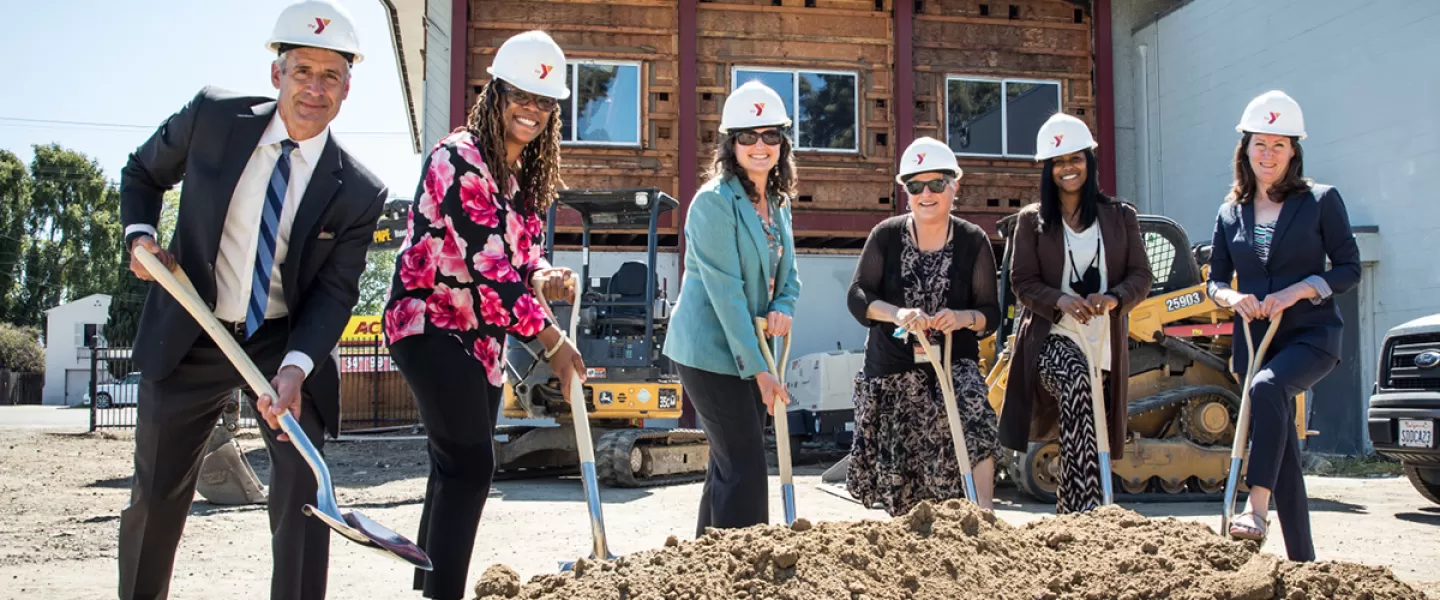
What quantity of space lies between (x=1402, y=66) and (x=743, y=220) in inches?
481

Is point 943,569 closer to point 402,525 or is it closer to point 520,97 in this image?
point 520,97

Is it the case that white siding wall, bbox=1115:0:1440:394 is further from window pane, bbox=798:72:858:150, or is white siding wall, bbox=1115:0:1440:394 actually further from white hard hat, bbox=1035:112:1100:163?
white hard hat, bbox=1035:112:1100:163

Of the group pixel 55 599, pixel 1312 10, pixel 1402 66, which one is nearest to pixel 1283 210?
pixel 55 599

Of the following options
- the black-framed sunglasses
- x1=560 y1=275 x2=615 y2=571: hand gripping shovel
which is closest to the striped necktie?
the black-framed sunglasses

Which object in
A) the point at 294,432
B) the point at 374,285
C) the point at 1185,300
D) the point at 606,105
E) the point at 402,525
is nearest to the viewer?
the point at 294,432

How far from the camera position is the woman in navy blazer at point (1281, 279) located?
479 centimetres

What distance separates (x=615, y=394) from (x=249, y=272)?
8.30m

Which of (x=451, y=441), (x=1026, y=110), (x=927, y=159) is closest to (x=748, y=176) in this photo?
(x=927, y=159)

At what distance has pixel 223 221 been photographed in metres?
3.50

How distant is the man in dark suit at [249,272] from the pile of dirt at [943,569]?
783 millimetres

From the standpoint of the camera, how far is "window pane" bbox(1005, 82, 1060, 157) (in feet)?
59.2

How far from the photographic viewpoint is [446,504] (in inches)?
150

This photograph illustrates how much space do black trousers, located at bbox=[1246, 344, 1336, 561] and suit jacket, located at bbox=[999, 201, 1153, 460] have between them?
22.3 inches

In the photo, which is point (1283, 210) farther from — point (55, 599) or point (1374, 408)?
point (55, 599)
